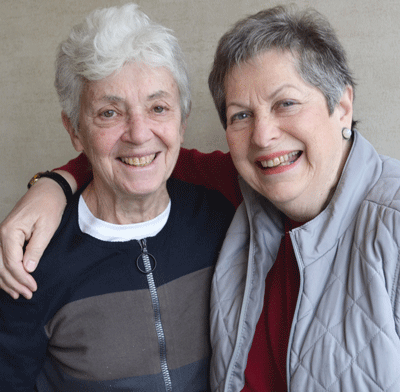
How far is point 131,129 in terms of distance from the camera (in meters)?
1.34

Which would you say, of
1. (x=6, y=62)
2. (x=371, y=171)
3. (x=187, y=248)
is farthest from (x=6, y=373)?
(x=6, y=62)

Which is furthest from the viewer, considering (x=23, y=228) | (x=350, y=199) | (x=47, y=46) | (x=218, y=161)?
(x=47, y=46)

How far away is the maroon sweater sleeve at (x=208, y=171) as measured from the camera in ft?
5.48

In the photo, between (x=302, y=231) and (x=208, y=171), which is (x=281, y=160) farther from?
(x=208, y=171)

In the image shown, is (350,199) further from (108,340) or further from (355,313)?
(108,340)

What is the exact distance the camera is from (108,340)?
52.8 inches

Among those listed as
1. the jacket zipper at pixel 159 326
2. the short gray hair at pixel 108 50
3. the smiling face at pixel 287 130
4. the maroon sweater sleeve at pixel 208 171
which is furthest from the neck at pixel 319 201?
the short gray hair at pixel 108 50

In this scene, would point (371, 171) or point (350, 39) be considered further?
point (350, 39)

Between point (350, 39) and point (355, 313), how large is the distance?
1.21 metres

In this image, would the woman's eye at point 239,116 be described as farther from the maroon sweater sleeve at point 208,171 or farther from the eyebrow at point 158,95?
the maroon sweater sleeve at point 208,171

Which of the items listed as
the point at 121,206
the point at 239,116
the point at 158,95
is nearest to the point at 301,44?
the point at 239,116

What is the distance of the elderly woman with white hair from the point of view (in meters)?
1.32

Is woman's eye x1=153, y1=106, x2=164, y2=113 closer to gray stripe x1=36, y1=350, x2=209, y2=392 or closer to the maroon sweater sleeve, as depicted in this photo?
the maroon sweater sleeve

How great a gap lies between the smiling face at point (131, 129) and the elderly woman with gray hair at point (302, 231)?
0.21 m
